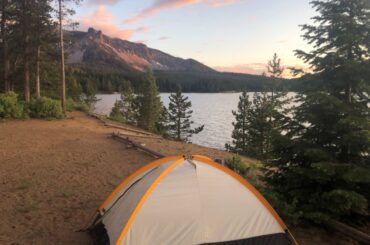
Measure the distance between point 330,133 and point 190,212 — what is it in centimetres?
379

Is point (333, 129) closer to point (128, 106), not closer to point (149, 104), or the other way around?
point (149, 104)

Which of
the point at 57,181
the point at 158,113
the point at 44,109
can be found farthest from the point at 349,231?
the point at 158,113

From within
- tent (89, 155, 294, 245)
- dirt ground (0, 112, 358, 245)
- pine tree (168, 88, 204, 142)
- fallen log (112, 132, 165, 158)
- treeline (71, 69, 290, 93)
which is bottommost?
pine tree (168, 88, 204, 142)

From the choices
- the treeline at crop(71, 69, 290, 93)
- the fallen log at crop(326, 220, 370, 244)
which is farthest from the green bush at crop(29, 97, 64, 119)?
the treeline at crop(71, 69, 290, 93)

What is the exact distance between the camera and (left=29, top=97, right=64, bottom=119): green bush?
24.6 metres

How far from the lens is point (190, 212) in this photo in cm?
575

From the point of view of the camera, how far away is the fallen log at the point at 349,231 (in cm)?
614

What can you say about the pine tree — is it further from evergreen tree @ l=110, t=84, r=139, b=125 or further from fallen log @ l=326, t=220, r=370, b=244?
fallen log @ l=326, t=220, r=370, b=244

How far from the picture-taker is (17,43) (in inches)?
1123

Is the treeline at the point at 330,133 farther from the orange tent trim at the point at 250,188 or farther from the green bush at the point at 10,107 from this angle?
the green bush at the point at 10,107

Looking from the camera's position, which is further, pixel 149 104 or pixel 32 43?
pixel 149 104

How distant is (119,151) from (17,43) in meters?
19.8

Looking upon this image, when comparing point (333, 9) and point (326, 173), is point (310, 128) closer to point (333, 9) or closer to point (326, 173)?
point (326, 173)

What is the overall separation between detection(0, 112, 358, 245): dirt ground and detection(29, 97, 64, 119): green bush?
581 cm
